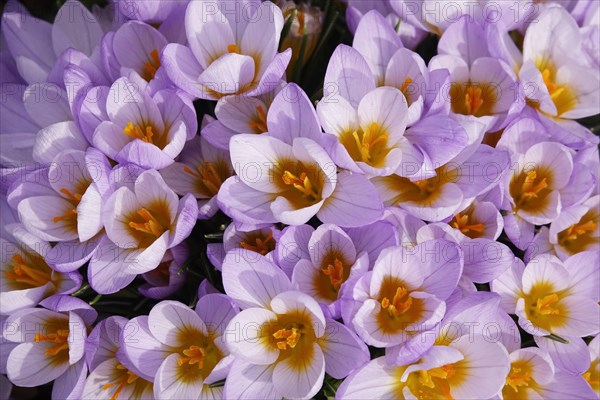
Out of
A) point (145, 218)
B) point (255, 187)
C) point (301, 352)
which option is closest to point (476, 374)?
point (301, 352)

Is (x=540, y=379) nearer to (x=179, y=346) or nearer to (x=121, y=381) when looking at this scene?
(x=179, y=346)

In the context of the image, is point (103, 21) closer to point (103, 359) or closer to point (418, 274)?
point (103, 359)

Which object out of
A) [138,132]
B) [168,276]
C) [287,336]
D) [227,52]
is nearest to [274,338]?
[287,336]

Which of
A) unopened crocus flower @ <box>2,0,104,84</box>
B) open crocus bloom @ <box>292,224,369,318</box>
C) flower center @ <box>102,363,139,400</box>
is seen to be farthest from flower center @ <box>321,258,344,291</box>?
unopened crocus flower @ <box>2,0,104,84</box>

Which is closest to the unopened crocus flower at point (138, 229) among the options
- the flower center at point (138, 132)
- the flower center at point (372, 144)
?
the flower center at point (138, 132)

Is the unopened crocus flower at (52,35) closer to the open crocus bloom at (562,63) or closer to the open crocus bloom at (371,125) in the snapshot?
the open crocus bloom at (371,125)

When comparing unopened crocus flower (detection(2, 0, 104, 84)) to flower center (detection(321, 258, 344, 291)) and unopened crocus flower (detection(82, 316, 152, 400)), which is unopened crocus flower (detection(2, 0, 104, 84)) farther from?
flower center (detection(321, 258, 344, 291))
